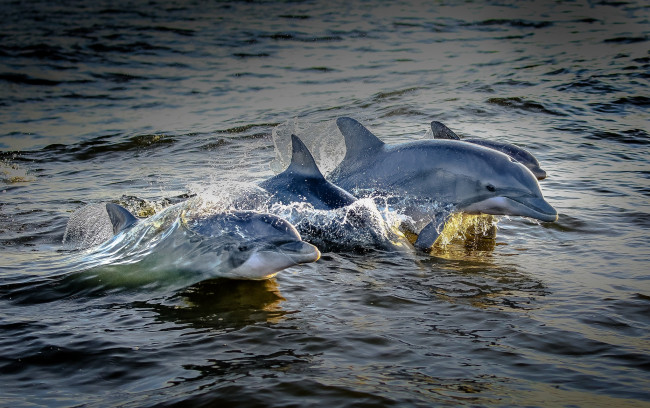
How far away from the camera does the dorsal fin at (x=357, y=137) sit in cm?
922

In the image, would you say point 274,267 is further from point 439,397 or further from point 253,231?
point 439,397

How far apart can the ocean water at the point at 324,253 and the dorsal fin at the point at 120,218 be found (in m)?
0.85

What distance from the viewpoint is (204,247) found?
674 centimetres

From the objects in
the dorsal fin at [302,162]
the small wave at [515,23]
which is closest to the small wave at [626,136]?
the dorsal fin at [302,162]

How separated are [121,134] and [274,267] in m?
11.1

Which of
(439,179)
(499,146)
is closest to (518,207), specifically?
(439,179)

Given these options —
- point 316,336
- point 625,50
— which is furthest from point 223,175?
point 625,50

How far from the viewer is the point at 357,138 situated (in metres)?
9.24

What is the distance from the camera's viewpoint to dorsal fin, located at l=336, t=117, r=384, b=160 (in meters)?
9.22

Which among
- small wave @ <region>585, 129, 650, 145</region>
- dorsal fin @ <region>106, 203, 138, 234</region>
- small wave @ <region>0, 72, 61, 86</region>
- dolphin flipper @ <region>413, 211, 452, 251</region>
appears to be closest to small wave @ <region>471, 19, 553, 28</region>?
small wave @ <region>585, 129, 650, 145</region>

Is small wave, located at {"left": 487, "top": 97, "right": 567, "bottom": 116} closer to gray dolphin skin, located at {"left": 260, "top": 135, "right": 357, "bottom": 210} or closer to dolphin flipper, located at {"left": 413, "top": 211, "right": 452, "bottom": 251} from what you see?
dolphin flipper, located at {"left": 413, "top": 211, "right": 452, "bottom": 251}

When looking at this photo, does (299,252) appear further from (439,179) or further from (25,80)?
(25,80)

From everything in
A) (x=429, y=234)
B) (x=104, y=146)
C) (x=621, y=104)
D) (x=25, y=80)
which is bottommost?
(x=429, y=234)

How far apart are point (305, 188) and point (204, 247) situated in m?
1.80
